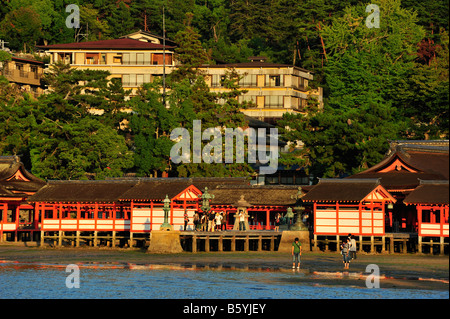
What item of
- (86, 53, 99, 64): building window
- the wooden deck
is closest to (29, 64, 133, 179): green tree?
the wooden deck

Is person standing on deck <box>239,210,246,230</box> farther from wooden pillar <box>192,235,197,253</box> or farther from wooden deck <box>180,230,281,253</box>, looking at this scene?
wooden pillar <box>192,235,197,253</box>

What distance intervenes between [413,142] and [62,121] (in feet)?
132

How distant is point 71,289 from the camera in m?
48.4

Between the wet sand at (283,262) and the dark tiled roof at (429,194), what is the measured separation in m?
3.88

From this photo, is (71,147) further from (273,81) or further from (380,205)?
(273,81)

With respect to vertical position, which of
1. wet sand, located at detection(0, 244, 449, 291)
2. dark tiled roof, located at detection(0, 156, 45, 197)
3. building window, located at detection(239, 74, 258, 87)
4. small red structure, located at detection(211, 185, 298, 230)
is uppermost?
building window, located at detection(239, 74, 258, 87)

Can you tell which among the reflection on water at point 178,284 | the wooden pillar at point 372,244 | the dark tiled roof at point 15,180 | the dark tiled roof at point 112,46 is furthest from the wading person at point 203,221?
the dark tiled roof at point 112,46

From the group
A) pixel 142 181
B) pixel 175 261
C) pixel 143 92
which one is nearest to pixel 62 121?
pixel 143 92

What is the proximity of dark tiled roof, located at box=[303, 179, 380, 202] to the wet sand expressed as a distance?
160 inches

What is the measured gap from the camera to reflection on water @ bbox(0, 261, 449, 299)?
45.7 m

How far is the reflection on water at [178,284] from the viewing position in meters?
45.7

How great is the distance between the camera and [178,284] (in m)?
50.1

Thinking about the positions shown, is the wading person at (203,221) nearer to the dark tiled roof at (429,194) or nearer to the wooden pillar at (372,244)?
the wooden pillar at (372,244)

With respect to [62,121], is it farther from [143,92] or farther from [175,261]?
[175,261]
